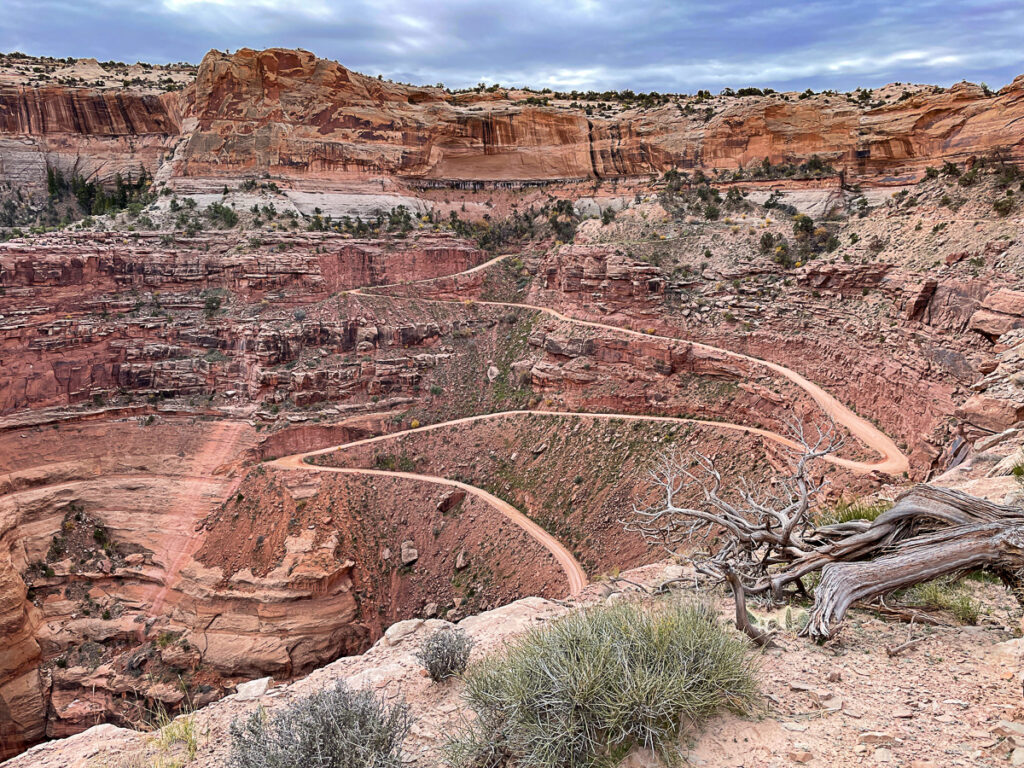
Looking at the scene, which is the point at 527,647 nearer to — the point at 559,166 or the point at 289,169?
the point at 289,169

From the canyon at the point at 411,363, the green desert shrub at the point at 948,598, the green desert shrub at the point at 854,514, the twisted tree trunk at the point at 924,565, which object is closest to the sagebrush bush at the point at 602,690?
the twisted tree trunk at the point at 924,565

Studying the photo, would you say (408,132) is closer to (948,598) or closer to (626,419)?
(626,419)

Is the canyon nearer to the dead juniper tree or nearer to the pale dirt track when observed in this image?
the pale dirt track

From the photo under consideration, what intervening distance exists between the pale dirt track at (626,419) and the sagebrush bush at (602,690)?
1371 centimetres

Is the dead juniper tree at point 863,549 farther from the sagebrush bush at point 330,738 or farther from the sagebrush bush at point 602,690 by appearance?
the sagebrush bush at point 330,738

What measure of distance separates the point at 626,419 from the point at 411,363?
15.9 m

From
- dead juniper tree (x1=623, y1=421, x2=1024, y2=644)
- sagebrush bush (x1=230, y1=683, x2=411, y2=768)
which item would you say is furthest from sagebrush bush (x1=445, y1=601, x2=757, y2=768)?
dead juniper tree (x1=623, y1=421, x2=1024, y2=644)

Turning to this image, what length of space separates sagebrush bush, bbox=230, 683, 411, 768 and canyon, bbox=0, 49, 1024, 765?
40.0 ft

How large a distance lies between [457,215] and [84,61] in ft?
158

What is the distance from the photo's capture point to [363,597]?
30281mm

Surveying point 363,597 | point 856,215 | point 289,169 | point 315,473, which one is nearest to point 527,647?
point 363,597

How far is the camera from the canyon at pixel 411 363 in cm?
2644

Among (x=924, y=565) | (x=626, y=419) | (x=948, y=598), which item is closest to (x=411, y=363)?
(x=626, y=419)

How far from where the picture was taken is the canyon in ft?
86.7
